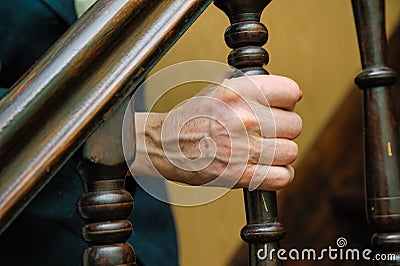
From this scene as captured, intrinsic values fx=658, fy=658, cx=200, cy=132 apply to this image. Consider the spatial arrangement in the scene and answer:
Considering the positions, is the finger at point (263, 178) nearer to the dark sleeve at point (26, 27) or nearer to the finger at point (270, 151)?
the finger at point (270, 151)

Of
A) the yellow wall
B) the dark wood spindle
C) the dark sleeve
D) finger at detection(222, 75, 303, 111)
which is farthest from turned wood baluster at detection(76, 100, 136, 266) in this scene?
the yellow wall

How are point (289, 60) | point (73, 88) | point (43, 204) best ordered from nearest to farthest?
1. point (73, 88)
2. point (43, 204)
3. point (289, 60)

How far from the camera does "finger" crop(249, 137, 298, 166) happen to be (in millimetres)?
613

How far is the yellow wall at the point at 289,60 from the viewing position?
4.79 ft

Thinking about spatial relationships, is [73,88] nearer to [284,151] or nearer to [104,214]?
[104,214]

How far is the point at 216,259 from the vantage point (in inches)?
58.4

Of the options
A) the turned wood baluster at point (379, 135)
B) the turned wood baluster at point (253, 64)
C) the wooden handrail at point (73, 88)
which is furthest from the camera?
the turned wood baluster at point (379, 135)

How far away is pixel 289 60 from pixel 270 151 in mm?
1034

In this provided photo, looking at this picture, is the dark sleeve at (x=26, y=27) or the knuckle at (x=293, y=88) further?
the dark sleeve at (x=26, y=27)

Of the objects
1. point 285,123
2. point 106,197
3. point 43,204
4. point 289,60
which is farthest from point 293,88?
point 289,60

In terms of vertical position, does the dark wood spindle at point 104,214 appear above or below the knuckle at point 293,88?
below

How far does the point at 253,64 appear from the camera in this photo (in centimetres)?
58

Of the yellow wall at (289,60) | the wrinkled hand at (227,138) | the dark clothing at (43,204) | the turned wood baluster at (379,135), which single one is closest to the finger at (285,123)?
the wrinkled hand at (227,138)

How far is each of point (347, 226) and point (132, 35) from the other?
1106mm
